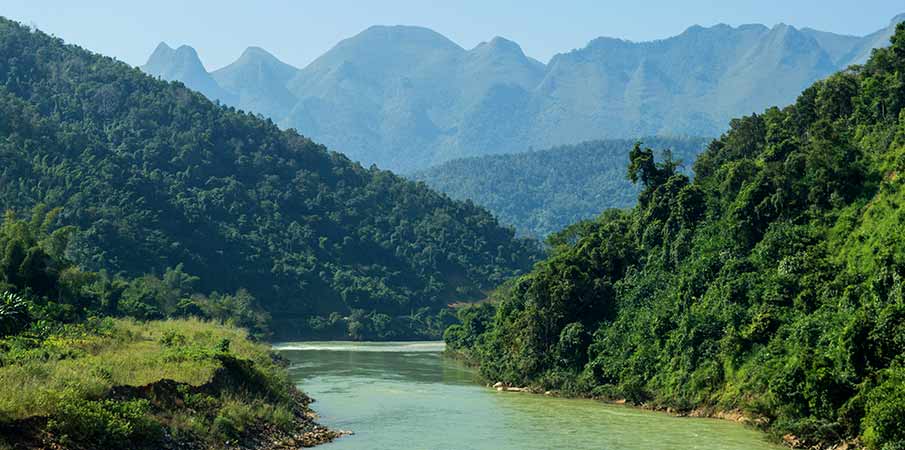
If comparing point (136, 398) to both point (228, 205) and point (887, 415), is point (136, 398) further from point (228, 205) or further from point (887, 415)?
point (228, 205)

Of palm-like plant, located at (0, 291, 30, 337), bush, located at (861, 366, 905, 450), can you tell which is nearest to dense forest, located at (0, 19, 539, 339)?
palm-like plant, located at (0, 291, 30, 337)

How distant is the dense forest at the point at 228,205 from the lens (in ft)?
399

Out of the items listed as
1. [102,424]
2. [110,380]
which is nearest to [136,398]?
[110,380]

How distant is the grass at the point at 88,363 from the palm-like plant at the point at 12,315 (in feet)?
4.80

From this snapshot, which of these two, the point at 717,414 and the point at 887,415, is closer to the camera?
the point at 887,415

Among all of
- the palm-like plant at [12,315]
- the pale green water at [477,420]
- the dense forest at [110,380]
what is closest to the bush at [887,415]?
the pale green water at [477,420]

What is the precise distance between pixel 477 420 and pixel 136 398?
1894 cm

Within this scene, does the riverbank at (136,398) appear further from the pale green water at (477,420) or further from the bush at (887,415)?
the bush at (887,415)

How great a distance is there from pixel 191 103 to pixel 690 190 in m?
123

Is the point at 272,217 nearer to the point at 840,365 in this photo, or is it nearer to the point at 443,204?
the point at 443,204

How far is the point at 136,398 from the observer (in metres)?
32.6

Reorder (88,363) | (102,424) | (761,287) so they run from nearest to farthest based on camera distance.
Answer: (102,424)
(88,363)
(761,287)

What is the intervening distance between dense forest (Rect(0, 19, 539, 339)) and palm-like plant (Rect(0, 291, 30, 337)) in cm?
5155

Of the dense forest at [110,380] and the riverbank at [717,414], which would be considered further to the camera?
the riverbank at [717,414]
